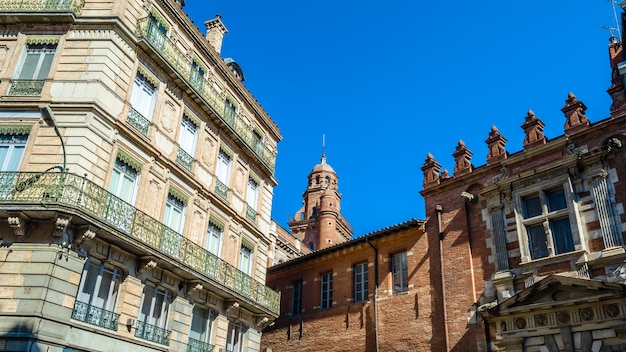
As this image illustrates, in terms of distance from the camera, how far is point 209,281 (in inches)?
690

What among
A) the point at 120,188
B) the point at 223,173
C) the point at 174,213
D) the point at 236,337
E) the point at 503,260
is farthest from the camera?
the point at 223,173

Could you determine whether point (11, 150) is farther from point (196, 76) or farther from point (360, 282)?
point (360, 282)

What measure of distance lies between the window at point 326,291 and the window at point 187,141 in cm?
1036

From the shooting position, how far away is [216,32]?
939 inches

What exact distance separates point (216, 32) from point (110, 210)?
12049mm

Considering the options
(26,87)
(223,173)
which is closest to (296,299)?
(223,173)

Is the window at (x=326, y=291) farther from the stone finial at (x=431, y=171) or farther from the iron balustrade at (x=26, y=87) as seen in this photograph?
the iron balustrade at (x=26, y=87)

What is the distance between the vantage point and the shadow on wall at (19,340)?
11.6 metres

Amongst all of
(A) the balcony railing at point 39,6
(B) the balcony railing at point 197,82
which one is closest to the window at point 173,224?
(B) the balcony railing at point 197,82

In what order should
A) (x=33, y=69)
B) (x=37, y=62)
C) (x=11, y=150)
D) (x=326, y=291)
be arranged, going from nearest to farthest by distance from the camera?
1. (x=11, y=150)
2. (x=33, y=69)
3. (x=37, y=62)
4. (x=326, y=291)

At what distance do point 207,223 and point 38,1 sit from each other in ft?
29.6

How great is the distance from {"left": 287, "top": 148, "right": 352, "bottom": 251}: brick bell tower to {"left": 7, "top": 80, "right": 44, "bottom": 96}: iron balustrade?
142 ft

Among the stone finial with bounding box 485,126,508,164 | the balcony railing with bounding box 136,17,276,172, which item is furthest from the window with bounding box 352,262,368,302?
the stone finial with bounding box 485,126,508,164

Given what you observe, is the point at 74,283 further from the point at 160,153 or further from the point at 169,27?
the point at 169,27
